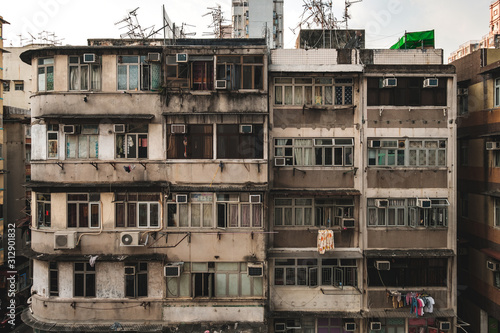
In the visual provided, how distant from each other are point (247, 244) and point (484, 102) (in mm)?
11891

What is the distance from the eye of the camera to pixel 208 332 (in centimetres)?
1070

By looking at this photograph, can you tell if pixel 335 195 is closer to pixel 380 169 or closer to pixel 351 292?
pixel 380 169

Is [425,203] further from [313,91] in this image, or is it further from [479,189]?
[313,91]

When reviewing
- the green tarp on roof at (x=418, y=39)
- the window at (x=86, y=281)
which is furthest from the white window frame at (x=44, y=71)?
the green tarp on roof at (x=418, y=39)

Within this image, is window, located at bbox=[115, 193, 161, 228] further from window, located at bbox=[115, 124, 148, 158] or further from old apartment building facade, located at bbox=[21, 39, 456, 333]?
window, located at bbox=[115, 124, 148, 158]

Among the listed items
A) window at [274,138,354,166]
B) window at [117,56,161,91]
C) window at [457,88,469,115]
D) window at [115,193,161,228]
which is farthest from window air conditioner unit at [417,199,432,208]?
window at [117,56,161,91]

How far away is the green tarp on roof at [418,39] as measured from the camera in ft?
42.5

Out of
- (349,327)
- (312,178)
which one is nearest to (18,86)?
(312,178)

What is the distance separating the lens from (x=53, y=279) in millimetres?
11375

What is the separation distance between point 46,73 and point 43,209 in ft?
17.3

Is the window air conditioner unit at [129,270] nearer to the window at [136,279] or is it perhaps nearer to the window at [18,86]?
the window at [136,279]

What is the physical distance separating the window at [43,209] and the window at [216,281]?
209 inches

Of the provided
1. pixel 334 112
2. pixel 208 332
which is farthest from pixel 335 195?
pixel 208 332

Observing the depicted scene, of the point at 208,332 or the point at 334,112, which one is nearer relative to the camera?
the point at 208,332
